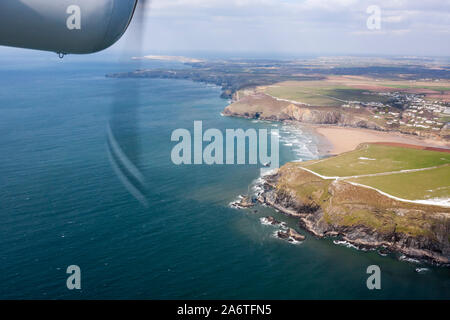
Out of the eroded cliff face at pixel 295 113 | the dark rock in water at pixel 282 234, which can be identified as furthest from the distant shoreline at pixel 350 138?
the dark rock in water at pixel 282 234

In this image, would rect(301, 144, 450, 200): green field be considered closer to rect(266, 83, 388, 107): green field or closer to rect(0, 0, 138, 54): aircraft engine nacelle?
rect(0, 0, 138, 54): aircraft engine nacelle

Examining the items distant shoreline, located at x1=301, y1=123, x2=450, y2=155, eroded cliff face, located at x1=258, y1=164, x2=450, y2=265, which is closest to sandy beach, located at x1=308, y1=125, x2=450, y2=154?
distant shoreline, located at x1=301, y1=123, x2=450, y2=155

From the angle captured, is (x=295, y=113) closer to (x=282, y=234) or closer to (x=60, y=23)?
(x=282, y=234)

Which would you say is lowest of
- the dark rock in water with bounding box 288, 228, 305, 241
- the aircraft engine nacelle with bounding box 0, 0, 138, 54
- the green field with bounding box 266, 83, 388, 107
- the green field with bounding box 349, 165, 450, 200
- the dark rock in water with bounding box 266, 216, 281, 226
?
the dark rock in water with bounding box 288, 228, 305, 241

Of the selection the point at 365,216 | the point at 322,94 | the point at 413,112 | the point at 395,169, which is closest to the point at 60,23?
the point at 365,216

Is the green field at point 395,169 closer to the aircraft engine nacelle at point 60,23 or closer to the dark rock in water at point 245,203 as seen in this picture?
the dark rock in water at point 245,203
